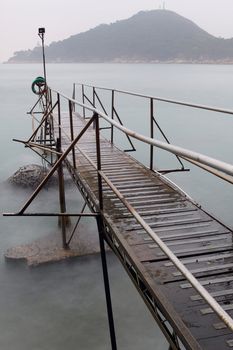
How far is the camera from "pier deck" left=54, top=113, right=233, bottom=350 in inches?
130

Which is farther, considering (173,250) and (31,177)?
Answer: (31,177)

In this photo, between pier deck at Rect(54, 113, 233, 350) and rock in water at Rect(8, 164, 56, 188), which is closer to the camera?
pier deck at Rect(54, 113, 233, 350)

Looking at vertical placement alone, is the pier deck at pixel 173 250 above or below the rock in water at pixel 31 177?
above

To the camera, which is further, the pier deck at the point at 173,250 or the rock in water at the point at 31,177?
the rock in water at the point at 31,177

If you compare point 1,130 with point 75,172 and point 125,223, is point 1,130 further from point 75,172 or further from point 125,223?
point 125,223

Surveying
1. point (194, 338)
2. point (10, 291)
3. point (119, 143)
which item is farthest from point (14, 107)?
point (194, 338)

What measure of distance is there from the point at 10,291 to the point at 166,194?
5015mm

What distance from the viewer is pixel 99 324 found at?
8172mm

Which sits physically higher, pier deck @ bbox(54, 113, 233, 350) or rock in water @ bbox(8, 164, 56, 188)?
pier deck @ bbox(54, 113, 233, 350)

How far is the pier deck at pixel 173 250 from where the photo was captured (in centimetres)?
331

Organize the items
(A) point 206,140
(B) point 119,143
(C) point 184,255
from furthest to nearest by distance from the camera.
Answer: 1. (A) point 206,140
2. (B) point 119,143
3. (C) point 184,255

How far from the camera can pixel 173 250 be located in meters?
4.39

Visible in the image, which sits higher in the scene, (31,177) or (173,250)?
(173,250)

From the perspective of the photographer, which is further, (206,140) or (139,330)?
(206,140)
